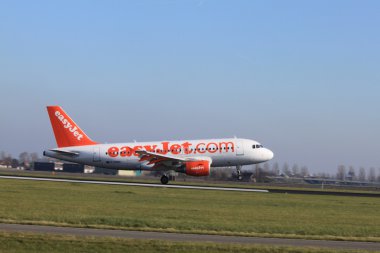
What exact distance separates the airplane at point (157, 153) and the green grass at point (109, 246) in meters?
37.4

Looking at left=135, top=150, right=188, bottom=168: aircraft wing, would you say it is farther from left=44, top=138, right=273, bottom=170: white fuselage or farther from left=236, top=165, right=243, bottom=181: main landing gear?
A: left=236, top=165, right=243, bottom=181: main landing gear

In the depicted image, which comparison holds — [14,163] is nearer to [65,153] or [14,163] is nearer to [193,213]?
[65,153]

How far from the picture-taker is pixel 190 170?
5831 cm

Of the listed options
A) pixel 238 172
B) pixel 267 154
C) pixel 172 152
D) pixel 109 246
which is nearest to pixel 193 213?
pixel 109 246

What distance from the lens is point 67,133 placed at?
62500 millimetres

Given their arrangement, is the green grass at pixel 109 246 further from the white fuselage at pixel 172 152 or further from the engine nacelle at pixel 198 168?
the white fuselage at pixel 172 152

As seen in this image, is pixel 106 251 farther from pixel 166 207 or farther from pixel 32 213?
pixel 166 207

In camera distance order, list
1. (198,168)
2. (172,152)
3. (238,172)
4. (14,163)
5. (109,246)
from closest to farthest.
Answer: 1. (109,246)
2. (198,168)
3. (172,152)
4. (238,172)
5. (14,163)

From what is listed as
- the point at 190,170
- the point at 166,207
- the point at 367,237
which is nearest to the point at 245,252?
the point at 367,237

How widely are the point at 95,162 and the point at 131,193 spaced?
54.7 ft

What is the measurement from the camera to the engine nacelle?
58.1 m

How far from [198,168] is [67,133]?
14.7 metres

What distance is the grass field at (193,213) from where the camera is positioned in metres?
26.0

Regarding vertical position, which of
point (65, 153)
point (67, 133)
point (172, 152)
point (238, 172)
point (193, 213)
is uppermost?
point (67, 133)
